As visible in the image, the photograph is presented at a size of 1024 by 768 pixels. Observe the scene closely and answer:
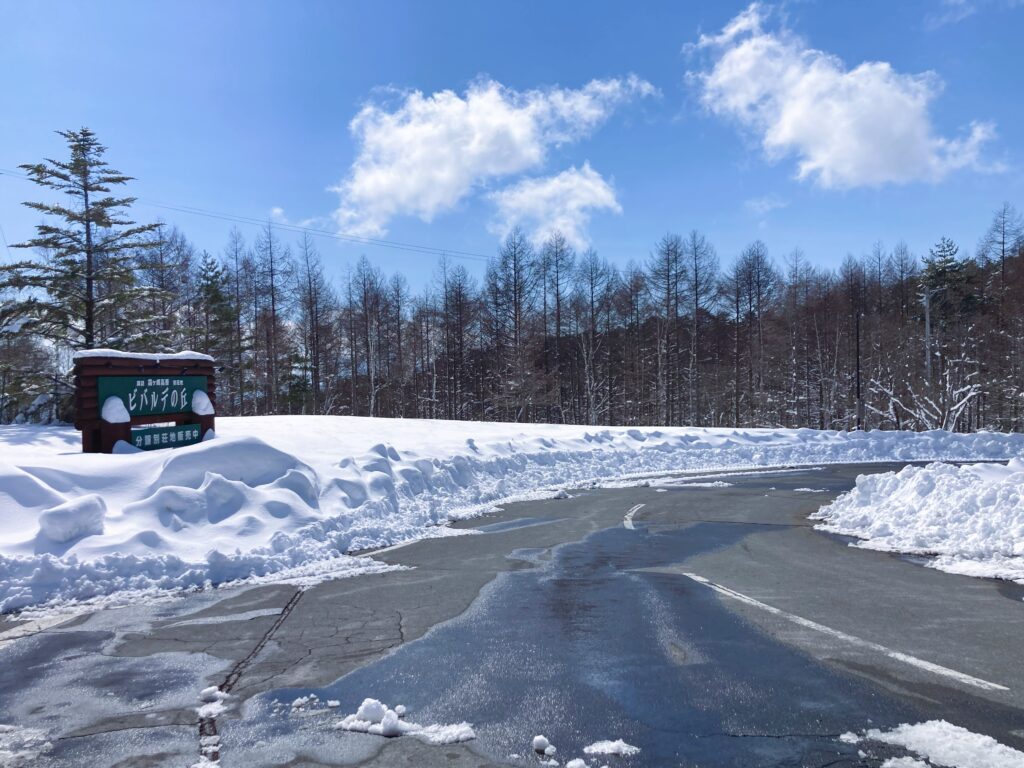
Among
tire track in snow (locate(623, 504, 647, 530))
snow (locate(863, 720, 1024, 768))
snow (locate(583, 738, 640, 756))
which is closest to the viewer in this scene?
snow (locate(863, 720, 1024, 768))

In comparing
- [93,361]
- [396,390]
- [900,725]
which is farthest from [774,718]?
[396,390]

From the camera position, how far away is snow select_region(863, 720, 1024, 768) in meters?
3.37

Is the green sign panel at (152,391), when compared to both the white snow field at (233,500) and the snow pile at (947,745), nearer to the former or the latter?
the white snow field at (233,500)

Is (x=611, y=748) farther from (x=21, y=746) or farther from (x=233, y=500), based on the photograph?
(x=233, y=500)

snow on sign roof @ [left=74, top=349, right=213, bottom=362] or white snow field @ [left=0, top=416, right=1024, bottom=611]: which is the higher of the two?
snow on sign roof @ [left=74, top=349, right=213, bottom=362]

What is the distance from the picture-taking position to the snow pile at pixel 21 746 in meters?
3.62

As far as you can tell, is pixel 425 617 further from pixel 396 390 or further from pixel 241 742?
pixel 396 390

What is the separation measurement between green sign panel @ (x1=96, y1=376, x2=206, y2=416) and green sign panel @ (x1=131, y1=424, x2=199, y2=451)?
0.34 meters

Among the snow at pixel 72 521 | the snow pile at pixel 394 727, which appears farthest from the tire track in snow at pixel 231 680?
the snow at pixel 72 521

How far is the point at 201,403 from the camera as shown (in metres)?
14.7

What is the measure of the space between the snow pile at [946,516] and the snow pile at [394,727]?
682 centimetres

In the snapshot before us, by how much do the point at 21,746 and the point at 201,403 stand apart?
464 inches

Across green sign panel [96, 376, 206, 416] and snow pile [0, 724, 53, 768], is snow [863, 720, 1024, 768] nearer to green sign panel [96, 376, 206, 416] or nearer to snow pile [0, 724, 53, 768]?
snow pile [0, 724, 53, 768]

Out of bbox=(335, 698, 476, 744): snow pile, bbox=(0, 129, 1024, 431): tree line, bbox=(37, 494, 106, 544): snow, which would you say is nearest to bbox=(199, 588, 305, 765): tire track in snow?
bbox=(335, 698, 476, 744): snow pile
